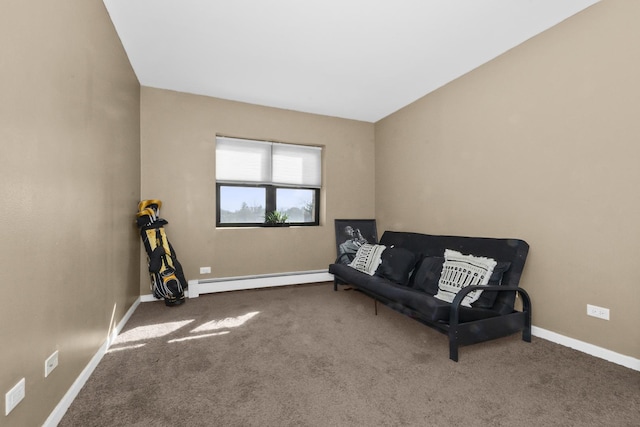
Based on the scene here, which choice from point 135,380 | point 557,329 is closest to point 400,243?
point 557,329

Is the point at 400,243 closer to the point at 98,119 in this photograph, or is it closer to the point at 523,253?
the point at 523,253

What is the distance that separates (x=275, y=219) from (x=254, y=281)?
40.2 inches

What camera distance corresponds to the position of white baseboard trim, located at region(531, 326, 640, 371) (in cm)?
212

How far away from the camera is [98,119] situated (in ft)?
7.16

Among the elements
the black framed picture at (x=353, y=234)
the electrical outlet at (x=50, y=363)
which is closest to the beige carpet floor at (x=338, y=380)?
the electrical outlet at (x=50, y=363)

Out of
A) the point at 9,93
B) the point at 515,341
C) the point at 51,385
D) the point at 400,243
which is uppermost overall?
the point at 9,93

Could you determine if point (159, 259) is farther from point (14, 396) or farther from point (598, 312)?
point (598, 312)

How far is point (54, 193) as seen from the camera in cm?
152

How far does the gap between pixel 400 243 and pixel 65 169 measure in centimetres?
362

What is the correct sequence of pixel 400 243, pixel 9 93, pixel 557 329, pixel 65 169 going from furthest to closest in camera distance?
pixel 400 243 → pixel 557 329 → pixel 65 169 → pixel 9 93

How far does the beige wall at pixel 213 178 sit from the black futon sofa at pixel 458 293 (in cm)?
134

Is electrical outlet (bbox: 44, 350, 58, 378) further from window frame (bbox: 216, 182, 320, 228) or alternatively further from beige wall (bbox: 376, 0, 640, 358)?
beige wall (bbox: 376, 0, 640, 358)

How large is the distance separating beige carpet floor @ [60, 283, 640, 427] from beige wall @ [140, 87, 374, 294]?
140 cm

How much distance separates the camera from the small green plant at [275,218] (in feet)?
15.2
